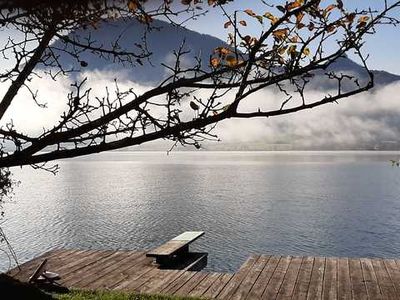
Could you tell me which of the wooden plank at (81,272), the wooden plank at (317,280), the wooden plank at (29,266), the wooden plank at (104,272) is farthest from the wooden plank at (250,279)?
the wooden plank at (29,266)

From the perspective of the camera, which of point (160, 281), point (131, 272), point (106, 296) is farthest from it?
point (131, 272)

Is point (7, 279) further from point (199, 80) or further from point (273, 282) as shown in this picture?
point (273, 282)

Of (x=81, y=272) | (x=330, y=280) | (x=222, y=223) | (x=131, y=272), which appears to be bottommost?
(x=222, y=223)

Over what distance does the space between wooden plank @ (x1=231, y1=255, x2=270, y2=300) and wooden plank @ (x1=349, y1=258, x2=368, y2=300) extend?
2.33 meters

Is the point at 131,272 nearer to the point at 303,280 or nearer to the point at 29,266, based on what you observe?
the point at 29,266

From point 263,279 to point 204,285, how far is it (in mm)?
1541

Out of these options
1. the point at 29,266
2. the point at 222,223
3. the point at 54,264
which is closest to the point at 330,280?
the point at 54,264

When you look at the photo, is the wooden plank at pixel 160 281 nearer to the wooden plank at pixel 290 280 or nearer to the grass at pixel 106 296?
the grass at pixel 106 296

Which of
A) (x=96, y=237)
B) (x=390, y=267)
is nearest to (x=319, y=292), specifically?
(x=390, y=267)

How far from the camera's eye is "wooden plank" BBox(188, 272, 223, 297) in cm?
1231

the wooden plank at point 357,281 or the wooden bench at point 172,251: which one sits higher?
the wooden bench at point 172,251

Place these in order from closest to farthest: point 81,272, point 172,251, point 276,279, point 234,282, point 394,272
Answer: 1. point 234,282
2. point 276,279
3. point 394,272
4. point 81,272
5. point 172,251

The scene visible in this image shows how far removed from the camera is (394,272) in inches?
555

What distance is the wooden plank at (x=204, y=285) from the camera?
12.3m
